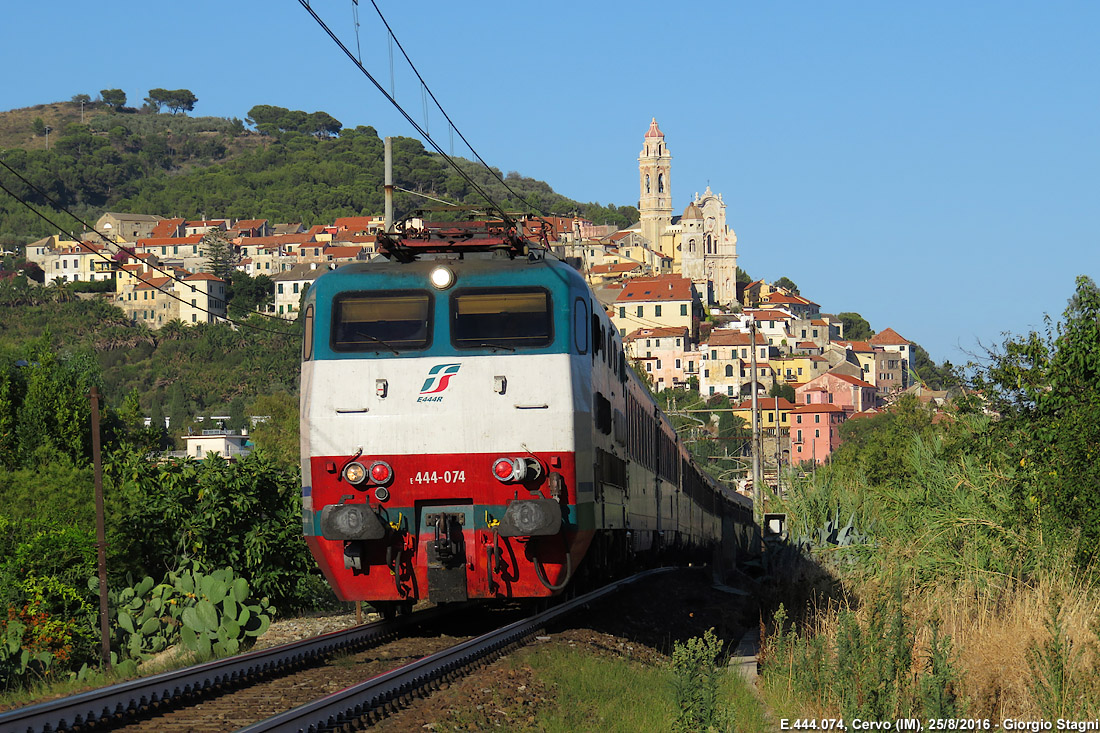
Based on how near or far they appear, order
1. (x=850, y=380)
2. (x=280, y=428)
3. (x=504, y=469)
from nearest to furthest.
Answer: (x=504, y=469) → (x=280, y=428) → (x=850, y=380)

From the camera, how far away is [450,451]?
46.4ft

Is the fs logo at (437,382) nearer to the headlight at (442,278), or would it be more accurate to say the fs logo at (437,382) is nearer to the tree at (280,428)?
the headlight at (442,278)

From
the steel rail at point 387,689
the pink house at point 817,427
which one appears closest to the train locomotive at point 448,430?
the steel rail at point 387,689

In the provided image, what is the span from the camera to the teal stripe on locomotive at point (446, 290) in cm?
1443

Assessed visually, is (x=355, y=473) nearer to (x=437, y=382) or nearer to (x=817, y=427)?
(x=437, y=382)

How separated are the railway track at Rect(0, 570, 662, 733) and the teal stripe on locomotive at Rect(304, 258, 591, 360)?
9.97 ft

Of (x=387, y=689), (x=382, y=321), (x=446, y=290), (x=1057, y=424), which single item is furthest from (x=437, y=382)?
(x=1057, y=424)

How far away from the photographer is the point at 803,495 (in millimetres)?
30188

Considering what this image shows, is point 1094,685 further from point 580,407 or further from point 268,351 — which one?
point 268,351

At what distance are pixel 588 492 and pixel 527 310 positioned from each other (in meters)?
2.04

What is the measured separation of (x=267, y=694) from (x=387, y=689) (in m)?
1.11

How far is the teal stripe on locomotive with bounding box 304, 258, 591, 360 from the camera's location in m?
14.4

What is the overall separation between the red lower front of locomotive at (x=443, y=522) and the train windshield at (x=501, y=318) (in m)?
1.21

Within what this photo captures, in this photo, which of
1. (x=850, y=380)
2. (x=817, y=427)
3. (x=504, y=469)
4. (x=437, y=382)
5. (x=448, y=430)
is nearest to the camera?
(x=504, y=469)
